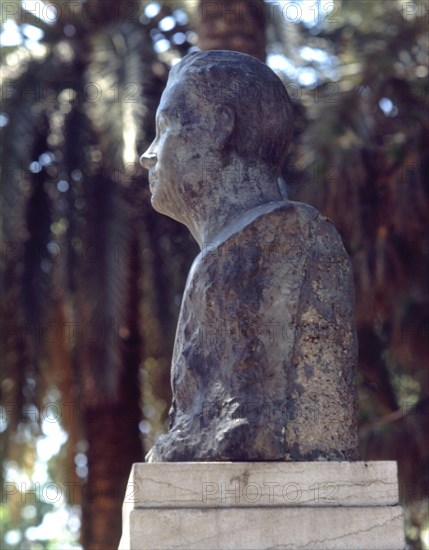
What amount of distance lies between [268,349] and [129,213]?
7.01 meters

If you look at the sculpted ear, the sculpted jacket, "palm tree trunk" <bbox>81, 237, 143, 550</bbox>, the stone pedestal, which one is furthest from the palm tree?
the stone pedestal

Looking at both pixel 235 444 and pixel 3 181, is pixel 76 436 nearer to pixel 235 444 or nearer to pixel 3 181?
pixel 3 181

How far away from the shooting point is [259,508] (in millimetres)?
4840

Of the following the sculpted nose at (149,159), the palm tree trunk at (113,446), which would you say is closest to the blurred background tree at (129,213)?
the palm tree trunk at (113,446)

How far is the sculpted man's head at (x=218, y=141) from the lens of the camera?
18.7 ft

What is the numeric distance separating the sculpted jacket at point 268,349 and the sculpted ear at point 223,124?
0.38m

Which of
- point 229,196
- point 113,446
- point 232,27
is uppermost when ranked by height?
point 229,196

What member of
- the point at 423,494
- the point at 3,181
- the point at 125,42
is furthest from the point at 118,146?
the point at 423,494

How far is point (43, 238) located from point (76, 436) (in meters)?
2.05

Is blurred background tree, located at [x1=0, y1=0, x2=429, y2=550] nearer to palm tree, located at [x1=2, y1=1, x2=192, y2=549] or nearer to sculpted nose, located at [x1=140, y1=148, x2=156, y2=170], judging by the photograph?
palm tree, located at [x1=2, y1=1, x2=192, y2=549]

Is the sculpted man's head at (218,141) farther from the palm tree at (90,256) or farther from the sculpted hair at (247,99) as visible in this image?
the palm tree at (90,256)

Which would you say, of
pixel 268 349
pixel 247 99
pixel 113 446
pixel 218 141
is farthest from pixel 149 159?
pixel 113 446

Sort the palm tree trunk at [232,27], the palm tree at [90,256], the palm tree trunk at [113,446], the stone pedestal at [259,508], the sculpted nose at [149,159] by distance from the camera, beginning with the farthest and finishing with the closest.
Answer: the palm tree trunk at [113,446] → the palm tree trunk at [232,27] → the palm tree at [90,256] → the sculpted nose at [149,159] → the stone pedestal at [259,508]

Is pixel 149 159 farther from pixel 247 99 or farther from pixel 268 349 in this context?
pixel 268 349
